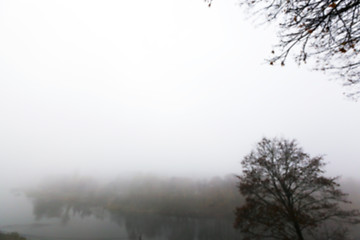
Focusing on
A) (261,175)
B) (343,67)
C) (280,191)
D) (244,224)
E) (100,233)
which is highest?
(343,67)

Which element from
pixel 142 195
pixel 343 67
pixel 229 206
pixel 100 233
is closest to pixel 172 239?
pixel 100 233

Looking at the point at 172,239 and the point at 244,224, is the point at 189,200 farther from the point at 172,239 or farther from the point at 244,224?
the point at 244,224

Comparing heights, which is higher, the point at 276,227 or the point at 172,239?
the point at 276,227

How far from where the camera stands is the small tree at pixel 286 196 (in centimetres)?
712

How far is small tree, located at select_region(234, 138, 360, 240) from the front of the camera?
7.12m

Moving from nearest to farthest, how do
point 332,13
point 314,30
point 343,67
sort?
point 332,13, point 314,30, point 343,67

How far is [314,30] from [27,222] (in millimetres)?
91399

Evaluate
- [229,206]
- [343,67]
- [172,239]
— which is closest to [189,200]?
[229,206]

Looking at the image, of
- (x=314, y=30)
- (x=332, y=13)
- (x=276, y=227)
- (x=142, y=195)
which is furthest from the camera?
(x=142, y=195)

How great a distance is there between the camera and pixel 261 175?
8922 millimetres

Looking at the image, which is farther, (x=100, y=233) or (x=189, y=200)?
(x=189, y=200)

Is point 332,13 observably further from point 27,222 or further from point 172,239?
point 27,222

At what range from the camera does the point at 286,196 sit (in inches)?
324

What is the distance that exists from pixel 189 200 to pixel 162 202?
19404 mm
